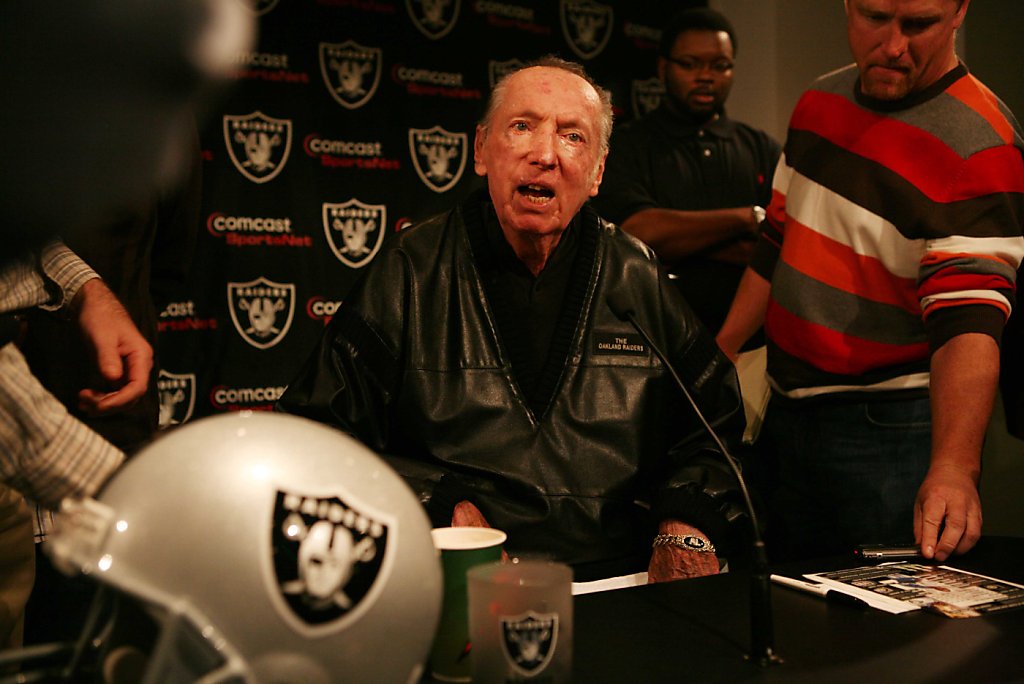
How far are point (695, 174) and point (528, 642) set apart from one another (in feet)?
8.57

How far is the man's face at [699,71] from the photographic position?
325 centimetres

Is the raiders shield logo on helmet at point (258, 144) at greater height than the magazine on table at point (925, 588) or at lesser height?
greater

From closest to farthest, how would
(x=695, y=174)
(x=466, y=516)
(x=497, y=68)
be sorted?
1. (x=466, y=516)
2. (x=695, y=174)
3. (x=497, y=68)

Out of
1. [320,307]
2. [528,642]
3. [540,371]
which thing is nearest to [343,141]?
[320,307]

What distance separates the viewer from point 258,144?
3.59m

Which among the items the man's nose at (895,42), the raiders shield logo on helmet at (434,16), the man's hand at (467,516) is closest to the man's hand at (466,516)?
the man's hand at (467,516)

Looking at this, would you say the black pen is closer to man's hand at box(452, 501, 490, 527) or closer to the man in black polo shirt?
man's hand at box(452, 501, 490, 527)

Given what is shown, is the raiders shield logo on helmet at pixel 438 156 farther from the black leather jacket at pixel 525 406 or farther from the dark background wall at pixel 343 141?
the black leather jacket at pixel 525 406

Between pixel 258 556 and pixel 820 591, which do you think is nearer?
pixel 258 556

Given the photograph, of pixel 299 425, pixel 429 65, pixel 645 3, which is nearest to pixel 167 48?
pixel 299 425

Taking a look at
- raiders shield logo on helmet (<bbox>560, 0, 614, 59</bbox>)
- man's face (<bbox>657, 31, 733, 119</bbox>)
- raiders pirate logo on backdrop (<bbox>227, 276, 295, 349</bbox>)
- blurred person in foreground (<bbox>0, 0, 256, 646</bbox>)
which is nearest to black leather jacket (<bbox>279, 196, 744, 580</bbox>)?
blurred person in foreground (<bbox>0, 0, 256, 646</bbox>)

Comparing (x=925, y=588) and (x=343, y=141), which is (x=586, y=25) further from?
(x=925, y=588)

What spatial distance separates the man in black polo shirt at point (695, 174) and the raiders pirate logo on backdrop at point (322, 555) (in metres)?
2.42

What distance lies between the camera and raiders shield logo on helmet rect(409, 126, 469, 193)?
12.9ft
